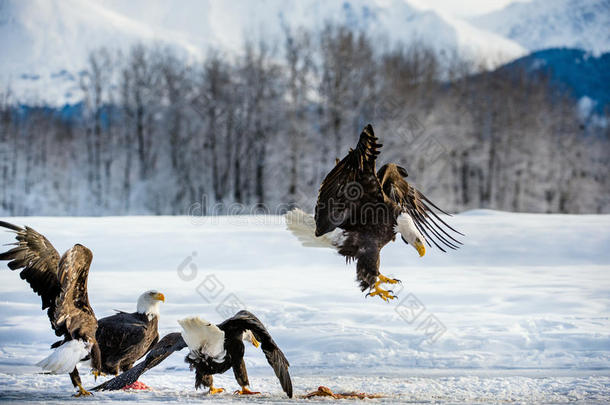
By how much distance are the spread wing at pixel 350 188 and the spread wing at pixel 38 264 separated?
1.80 metres

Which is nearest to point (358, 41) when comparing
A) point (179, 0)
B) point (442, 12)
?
point (442, 12)

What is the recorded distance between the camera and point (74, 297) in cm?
429

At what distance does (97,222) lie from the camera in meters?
11.9

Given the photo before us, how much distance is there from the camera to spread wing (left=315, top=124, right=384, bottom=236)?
12.9 feet

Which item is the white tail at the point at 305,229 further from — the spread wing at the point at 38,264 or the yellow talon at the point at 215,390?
the spread wing at the point at 38,264

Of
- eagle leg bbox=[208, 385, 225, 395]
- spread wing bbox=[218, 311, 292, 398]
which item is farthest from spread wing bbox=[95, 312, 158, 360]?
spread wing bbox=[218, 311, 292, 398]

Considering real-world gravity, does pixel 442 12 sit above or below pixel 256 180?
→ above

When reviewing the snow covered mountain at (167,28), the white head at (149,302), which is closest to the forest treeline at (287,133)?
the snow covered mountain at (167,28)

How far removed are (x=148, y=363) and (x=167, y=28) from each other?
44284 millimetres

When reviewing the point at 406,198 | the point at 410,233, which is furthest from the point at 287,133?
the point at 410,233

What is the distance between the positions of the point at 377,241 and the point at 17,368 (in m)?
3.21

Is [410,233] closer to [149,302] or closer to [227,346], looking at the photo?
[227,346]

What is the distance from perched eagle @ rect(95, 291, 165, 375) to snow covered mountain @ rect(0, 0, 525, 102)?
2129cm

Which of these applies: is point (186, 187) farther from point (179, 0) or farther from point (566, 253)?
point (179, 0)
